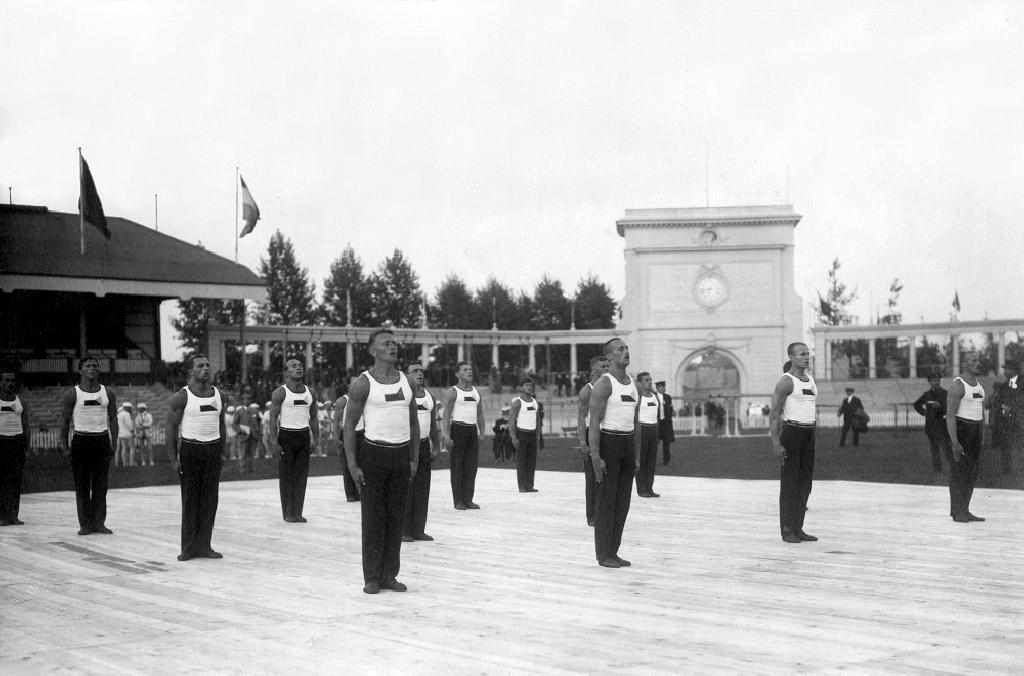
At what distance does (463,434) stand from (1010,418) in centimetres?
1069

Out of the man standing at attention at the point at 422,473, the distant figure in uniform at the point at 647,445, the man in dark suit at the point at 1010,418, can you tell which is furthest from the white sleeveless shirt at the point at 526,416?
the man in dark suit at the point at 1010,418

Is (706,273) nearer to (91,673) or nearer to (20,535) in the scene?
(20,535)

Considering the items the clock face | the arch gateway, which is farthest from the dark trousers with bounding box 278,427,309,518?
the clock face

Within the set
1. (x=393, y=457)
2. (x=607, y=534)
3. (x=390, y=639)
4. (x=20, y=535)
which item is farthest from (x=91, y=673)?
(x=20, y=535)

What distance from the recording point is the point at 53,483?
22.1 m

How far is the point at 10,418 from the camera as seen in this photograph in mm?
13836

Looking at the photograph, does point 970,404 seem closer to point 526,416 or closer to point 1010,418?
point 526,416

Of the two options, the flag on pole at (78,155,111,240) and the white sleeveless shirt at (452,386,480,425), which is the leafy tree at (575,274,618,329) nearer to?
the flag on pole at (78,155,111,240)

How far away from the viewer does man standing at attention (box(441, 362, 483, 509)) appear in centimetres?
1539

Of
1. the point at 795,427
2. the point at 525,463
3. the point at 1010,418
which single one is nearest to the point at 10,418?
the point at 525,463

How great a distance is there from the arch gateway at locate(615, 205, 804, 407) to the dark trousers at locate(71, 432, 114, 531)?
182 feet

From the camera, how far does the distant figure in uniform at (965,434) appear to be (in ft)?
40.5

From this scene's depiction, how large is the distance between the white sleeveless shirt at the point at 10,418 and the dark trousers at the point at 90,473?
1462 millimetres

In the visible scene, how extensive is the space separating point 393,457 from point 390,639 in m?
2.14
